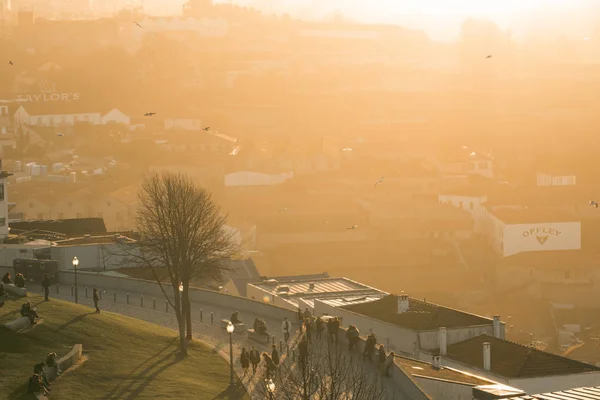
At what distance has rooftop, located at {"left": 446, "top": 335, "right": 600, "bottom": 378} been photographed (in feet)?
74.2

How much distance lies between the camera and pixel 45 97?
95938mm

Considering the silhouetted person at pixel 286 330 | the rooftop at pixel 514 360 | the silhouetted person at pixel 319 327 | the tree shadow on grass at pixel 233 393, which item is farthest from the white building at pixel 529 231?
the tree shadow on grass at pixel 233 393

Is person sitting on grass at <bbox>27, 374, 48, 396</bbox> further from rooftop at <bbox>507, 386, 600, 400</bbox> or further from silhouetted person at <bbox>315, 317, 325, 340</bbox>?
silhouetted person at <bbox>315, 317, 325, 340</bbox>

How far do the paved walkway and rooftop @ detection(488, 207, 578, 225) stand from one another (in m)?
39.2

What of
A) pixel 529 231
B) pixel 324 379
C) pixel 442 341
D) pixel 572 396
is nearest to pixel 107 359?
pixel 324 379

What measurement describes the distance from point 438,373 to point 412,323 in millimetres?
5384

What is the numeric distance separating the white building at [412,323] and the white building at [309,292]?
63.9 inches

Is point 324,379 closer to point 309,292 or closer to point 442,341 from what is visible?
point 442,341

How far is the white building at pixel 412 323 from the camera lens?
25.8 metres

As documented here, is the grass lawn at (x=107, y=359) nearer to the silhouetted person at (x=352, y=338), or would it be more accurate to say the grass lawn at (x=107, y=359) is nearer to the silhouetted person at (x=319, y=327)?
the silhouetted person at (x=319, y=327)

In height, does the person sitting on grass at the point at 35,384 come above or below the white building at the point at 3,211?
below

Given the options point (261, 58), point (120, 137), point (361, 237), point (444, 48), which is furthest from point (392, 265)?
point (444, 48)

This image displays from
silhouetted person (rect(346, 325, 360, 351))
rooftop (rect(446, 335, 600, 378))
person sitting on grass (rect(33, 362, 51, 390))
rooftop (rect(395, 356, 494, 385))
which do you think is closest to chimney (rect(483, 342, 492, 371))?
rooftop (rect(446, 335, 600, 378))

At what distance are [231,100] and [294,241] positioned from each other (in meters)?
35.5
